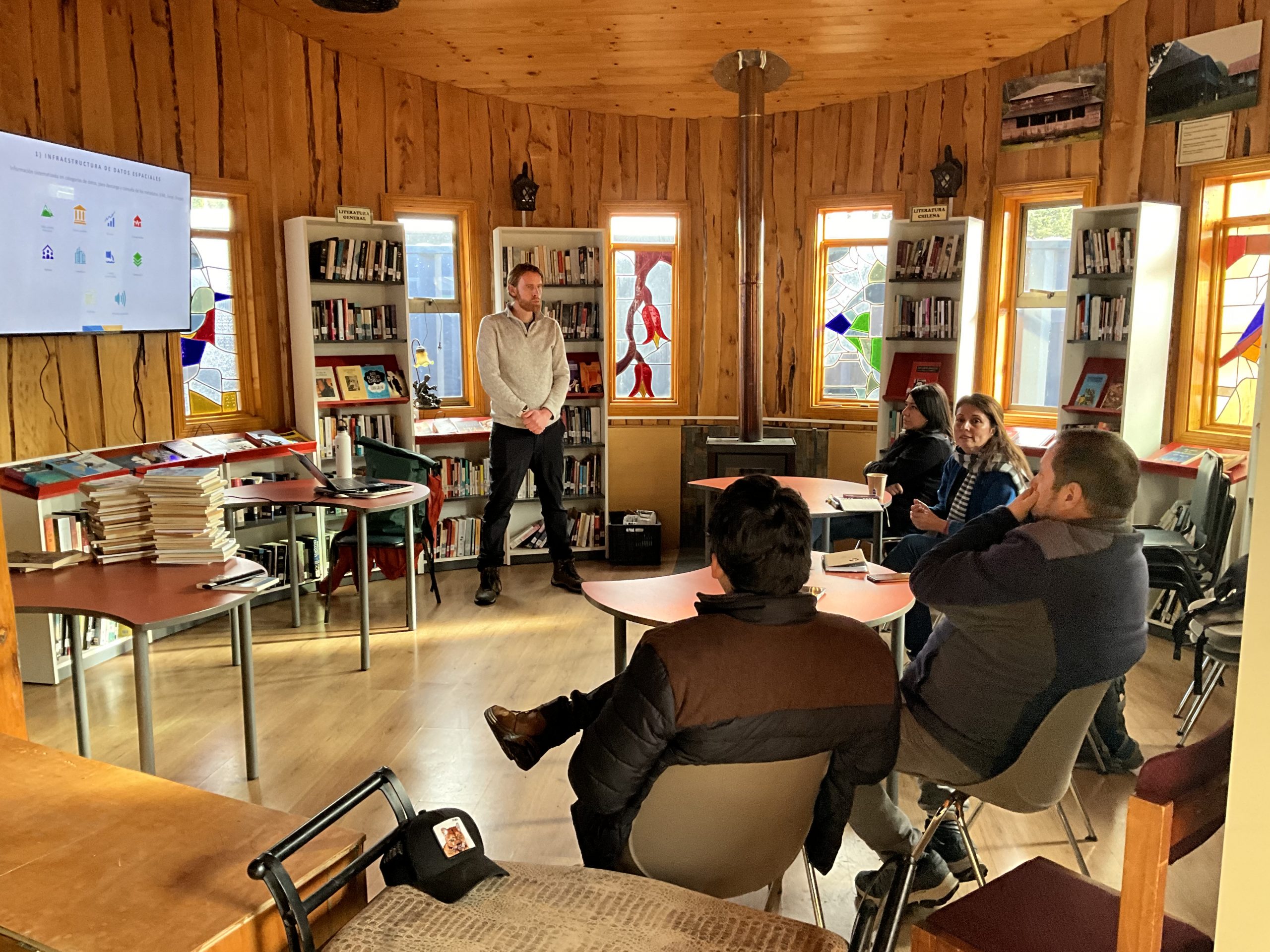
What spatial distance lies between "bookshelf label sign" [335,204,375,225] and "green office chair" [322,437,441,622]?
1.43m

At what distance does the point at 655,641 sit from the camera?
1.83 m

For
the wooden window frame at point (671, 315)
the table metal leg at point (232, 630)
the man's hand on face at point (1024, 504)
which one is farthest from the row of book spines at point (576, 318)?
the man's hand on face at point (1024, 504)

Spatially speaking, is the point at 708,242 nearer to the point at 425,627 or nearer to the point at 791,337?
the point at 791,337

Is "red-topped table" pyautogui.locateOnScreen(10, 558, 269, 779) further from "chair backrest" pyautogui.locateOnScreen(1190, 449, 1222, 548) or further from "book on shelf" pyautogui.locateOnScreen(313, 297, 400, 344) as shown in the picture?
"chair backrest" pyautogui.locateOnScreen(1190, 449, 1222, 548)

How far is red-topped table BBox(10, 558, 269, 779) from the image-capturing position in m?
2.83

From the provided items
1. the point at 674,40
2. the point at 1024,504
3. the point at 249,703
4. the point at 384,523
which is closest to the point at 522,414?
the point at 384,523

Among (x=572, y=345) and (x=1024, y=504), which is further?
(x=572, y=345)

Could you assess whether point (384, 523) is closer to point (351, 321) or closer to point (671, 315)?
point (351, 321)

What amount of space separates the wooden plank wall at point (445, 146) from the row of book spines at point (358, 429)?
323mm

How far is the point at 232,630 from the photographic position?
4.71 metres

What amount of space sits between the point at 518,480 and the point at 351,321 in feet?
4.72

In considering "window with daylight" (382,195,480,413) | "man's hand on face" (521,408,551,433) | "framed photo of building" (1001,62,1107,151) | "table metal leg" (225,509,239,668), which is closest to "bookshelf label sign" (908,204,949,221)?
"framed photo of building" (1001,62,1107,151)

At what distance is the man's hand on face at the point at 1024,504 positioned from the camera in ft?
8.15

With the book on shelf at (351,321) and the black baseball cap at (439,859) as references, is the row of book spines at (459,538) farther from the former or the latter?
the black baseball cap at (439,859)
